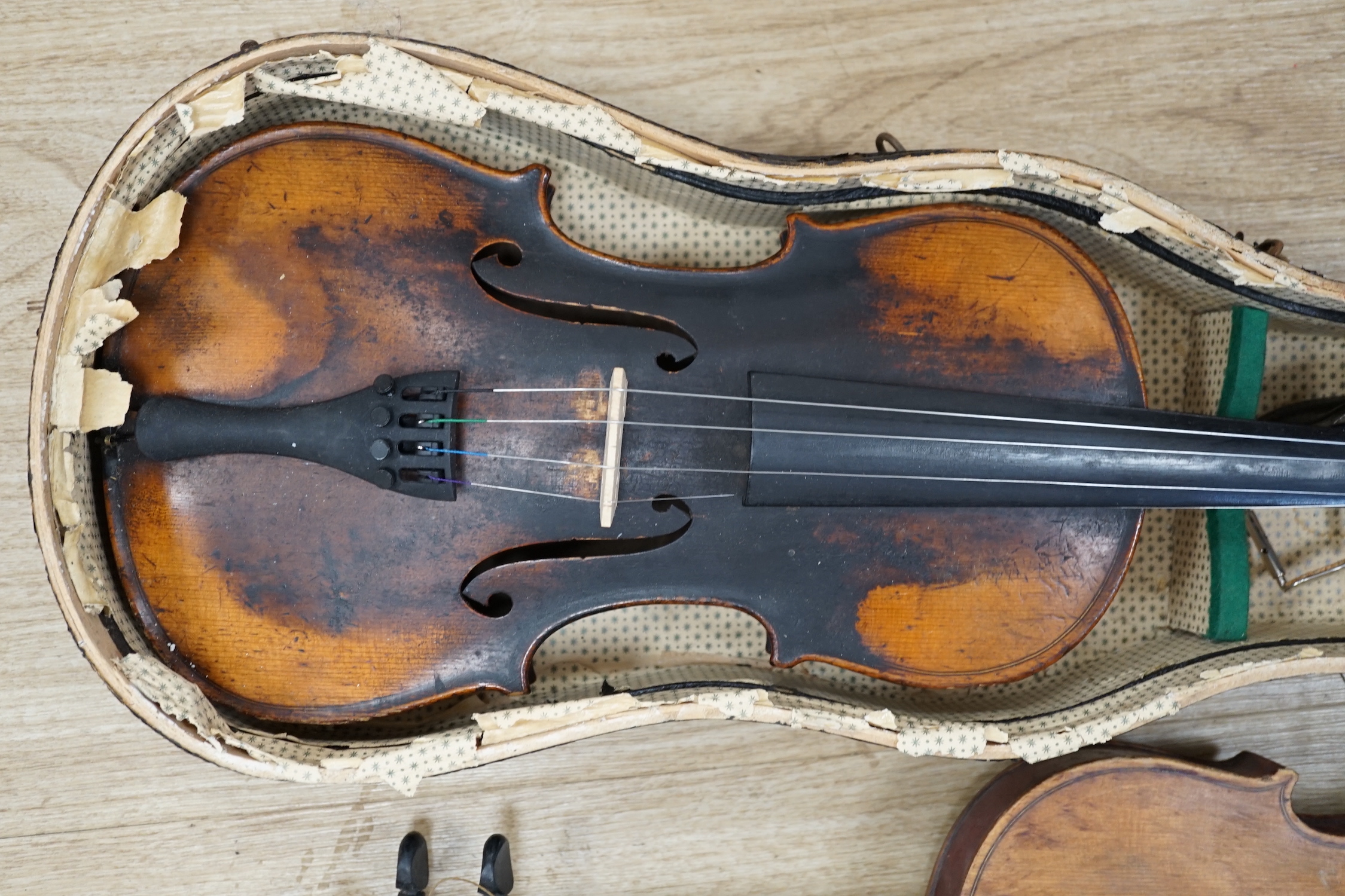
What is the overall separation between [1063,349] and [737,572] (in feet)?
2.27

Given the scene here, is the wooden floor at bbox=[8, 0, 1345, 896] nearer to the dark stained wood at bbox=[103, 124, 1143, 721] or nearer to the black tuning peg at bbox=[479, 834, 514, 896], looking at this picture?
the black tuning peg at bbox=[479, 834, 514, 896]

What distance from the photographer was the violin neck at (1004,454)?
1.38m

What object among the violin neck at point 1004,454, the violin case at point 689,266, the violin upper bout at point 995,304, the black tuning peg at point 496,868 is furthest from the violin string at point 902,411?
the black tuning peg at point 496,868

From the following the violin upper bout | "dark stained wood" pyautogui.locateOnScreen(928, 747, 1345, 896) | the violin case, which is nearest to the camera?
the violin case

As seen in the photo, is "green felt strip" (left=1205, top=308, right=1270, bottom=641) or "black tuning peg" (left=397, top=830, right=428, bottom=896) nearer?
"green felt strip" (left=1205, top=308, right=1270, bottom=641)

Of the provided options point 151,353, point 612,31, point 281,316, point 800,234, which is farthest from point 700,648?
point 612,31

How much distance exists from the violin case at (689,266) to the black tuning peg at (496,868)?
0.33 metres

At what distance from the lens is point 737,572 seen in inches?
58.1

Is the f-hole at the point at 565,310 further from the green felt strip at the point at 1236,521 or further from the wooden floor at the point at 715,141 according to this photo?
the green felt strip at the point at 1236,521

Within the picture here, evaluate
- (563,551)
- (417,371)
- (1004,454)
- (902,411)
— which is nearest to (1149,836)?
(1004,454)

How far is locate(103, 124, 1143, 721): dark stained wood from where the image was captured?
4.64 feet

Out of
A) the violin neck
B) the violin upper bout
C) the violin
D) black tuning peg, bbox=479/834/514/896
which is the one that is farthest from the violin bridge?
black tuning peg, bbox=479/834/514/896

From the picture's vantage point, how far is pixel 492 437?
1412mm

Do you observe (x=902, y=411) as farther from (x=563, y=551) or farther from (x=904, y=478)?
(x=563, y=551)
